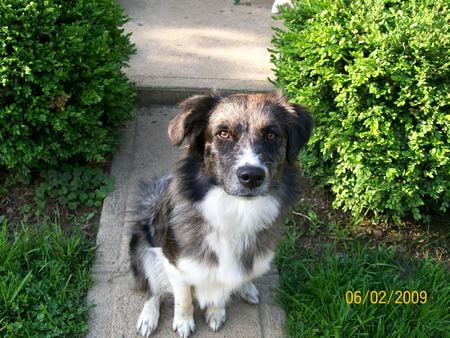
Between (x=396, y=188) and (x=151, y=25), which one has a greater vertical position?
(x=151, y=25)

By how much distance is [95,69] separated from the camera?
322 centimetres

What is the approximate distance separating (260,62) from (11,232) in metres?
2.89

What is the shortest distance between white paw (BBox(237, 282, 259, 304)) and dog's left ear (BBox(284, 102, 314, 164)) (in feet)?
3.09

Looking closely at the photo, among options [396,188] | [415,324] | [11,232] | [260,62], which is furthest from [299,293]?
[260,62]

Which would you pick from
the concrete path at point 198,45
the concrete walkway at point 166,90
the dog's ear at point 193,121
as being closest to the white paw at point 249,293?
the concrete walkway at point 166,90

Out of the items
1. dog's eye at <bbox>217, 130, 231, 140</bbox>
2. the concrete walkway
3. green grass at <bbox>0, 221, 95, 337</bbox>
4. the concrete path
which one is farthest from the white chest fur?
the concrete path

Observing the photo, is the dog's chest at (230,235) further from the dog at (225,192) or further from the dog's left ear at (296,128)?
the dog's left ear at (296,128)

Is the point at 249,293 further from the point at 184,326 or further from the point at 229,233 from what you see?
the point at 229,233

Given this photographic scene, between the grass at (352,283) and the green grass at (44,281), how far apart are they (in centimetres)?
126

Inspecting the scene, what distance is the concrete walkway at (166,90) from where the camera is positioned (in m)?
2.92

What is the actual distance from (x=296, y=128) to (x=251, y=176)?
0.47 m

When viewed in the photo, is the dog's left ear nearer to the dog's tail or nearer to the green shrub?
the dog's tail

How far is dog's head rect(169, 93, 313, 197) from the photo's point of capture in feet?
7.18

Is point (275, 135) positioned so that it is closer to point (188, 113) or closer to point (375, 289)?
point (188, 113)
